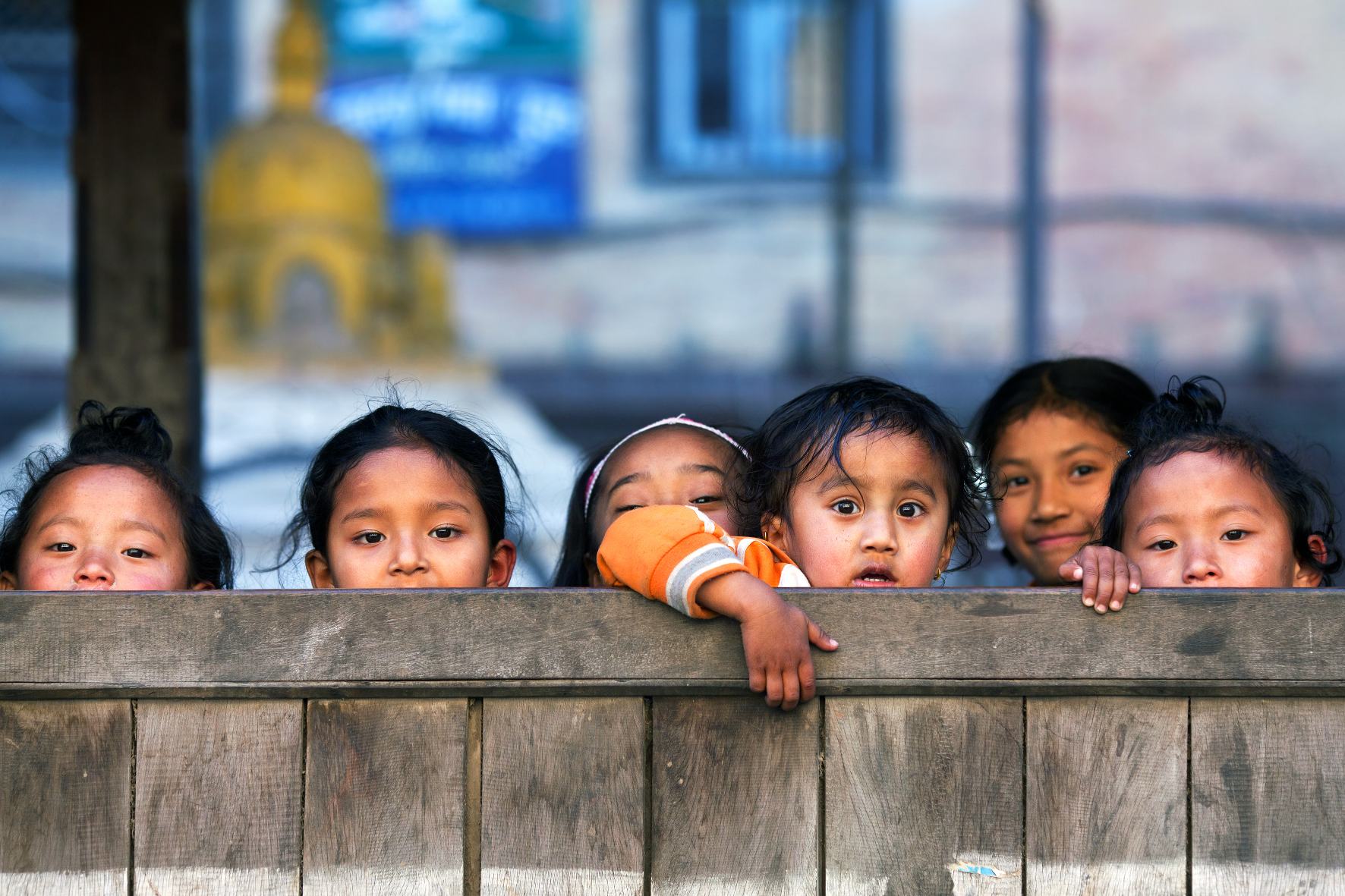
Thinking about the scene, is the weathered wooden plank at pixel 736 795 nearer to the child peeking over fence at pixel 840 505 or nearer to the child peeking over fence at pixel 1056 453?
the child peeking over fence at pixel 840 505

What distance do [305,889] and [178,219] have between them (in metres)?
1.65

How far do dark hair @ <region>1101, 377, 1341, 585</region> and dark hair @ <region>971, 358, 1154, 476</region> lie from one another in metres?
0.45

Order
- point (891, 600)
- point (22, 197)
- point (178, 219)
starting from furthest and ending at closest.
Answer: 1. point (22, 197)
2. point (178, 219)
3. point (891, 600)

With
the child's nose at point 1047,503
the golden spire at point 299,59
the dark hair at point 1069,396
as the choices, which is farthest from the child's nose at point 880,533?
the golden spire at point 299,59

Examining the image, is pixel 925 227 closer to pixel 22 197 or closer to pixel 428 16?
pixel 428 16

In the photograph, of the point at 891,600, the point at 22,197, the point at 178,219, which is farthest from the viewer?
the point at 22,197

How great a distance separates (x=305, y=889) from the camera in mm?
1516

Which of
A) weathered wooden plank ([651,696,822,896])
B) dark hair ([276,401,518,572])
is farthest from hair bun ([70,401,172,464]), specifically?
weathered wooden plank ([651,696,822,896])

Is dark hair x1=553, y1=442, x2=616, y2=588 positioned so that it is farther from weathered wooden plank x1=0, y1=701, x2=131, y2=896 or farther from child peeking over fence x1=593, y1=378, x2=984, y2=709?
weathered wooden plank x1=0, y1=701, x2=131, y2=896

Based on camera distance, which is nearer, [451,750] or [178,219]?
[451,750]

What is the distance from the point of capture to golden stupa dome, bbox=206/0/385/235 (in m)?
7.37

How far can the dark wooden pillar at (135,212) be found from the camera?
106 inches

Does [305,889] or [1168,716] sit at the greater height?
[1168,716]

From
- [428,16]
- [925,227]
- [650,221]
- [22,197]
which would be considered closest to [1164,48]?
[925,227]
